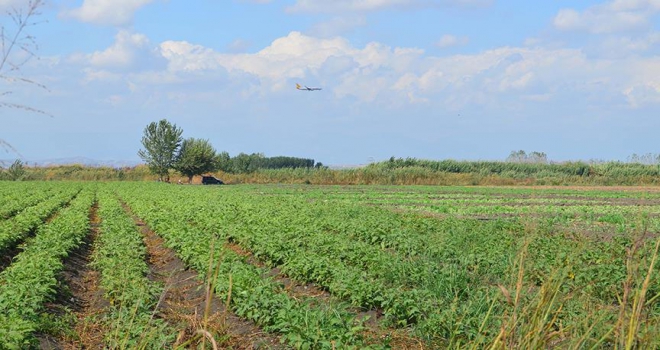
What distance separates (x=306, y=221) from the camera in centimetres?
1980

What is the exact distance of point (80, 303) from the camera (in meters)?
11.0

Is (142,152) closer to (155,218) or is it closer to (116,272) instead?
(155,218)

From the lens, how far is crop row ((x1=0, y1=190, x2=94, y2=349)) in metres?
7.05

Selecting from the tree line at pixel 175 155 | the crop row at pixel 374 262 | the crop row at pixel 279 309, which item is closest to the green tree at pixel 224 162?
the tree line at pixel 175 155

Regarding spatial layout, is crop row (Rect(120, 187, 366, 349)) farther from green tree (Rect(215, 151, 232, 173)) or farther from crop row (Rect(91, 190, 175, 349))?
green tree (Rect(215, 151, 232, 173))

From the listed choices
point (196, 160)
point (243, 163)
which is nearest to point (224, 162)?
point (243, 163)

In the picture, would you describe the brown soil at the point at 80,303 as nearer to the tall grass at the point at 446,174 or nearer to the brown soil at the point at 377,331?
the brown soil at the point at 377,331

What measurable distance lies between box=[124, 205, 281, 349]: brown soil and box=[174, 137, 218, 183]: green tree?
6373 centimetres

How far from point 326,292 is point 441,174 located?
195 ft

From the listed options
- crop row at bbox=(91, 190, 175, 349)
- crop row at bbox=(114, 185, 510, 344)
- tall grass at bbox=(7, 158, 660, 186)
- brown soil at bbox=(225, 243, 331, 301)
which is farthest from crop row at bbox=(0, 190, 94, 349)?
tall grass at bbox=(7, 158, 660, 186)

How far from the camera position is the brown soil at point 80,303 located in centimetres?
847

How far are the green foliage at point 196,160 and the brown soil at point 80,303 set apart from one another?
6409 centimetres

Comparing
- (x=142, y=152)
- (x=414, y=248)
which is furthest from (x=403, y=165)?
(x=414, y=248)

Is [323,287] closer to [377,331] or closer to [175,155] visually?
[377,331]
